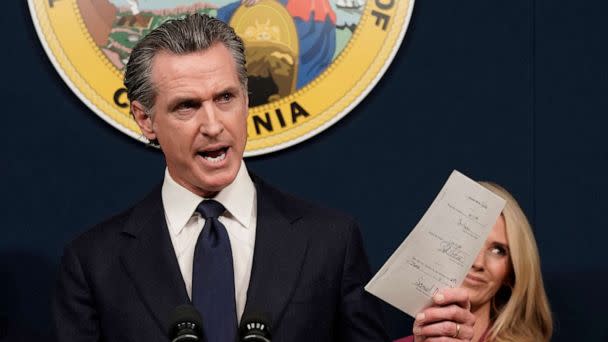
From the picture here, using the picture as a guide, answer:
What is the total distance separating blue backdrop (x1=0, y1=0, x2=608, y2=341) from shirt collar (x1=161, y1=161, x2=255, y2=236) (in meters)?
0.65

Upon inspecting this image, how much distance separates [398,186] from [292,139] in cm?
27

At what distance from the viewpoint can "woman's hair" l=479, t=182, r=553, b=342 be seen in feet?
7.84

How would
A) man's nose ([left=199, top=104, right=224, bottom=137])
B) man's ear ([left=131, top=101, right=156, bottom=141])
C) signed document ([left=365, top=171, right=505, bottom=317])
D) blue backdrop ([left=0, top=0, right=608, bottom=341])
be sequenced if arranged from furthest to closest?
blue backdrop ([left=0, top=0, right=608, bottom=341]) < man's ear ([left=131, top=101, right=156, bottom=141]) < man's nose ([left=199, top=104, right=224, bottom=137]) < signed document ([left=365, top=171, right=505, bottom=317])

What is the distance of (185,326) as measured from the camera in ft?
4.39

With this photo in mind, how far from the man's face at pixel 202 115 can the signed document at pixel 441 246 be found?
12.1 inches

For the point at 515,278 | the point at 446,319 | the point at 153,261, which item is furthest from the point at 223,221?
the point at 515,278

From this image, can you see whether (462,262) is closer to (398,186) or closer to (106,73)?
(398,186)

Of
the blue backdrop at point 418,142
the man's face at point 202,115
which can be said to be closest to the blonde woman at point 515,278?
the blue backdrop at point 418,142

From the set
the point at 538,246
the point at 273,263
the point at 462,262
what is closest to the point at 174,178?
the point at 273,263

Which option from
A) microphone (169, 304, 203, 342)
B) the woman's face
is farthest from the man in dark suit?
the woman's face

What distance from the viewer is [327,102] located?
8.13ft

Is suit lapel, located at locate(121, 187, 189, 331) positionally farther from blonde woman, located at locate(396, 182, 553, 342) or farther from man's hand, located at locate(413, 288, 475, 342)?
blonde woman, located at locate(396, 182, 553, 342)

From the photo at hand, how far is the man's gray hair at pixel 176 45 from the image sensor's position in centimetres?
181

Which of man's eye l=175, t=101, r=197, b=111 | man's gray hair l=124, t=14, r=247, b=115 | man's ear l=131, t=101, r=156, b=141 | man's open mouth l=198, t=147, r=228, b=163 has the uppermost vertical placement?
man's gray hair l=124, t=14, r=247, b=115
